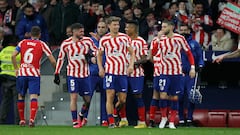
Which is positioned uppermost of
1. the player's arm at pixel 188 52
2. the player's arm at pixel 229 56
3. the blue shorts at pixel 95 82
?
the player's arm at pixel 188 52

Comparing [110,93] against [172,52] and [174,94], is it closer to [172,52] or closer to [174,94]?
[174,94]

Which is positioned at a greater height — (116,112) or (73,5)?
(73,5)

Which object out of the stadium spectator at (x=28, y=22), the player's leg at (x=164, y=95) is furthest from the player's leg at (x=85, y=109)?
the stadium spectator at (x=28, y=22)

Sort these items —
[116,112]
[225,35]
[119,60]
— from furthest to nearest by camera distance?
[225,35], [116,112], [119,60]

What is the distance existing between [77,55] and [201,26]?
15.4ft

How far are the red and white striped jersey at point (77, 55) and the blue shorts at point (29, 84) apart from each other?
57 cm

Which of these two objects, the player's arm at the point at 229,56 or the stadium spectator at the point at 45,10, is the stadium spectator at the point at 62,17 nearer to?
the stadium spectator at the point at 45,10

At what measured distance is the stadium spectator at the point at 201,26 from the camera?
Result: 87.9ft

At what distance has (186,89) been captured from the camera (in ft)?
83.0

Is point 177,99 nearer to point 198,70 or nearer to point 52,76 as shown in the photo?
point 198,70

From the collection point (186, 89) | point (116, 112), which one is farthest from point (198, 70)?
point (116, 112)

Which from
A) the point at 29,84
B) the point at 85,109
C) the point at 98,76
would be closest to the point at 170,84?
the point at 85,109

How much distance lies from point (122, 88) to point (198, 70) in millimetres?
2828

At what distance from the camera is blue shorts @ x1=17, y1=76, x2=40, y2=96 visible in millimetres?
23594
